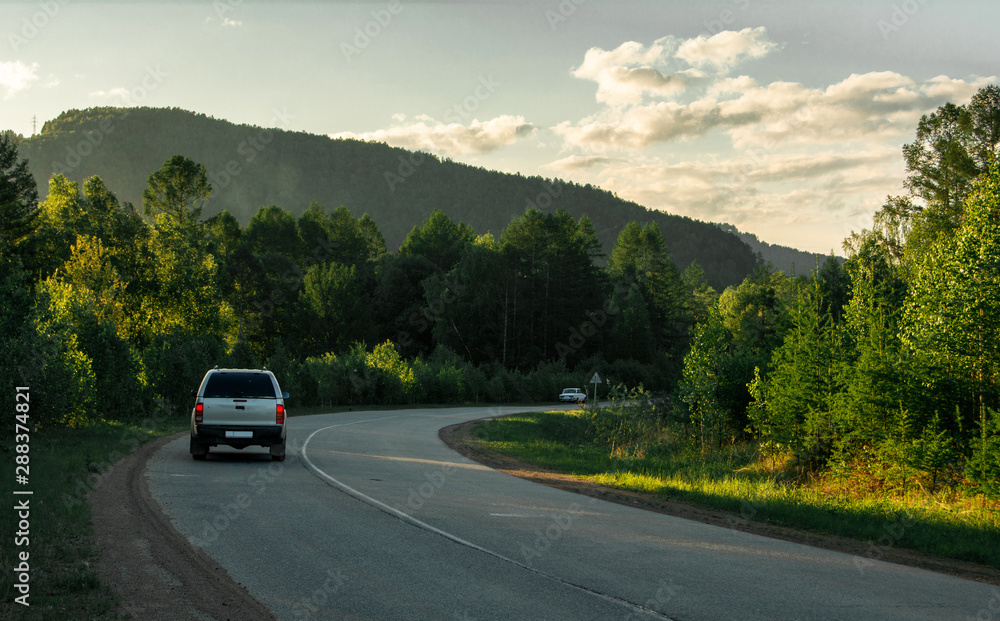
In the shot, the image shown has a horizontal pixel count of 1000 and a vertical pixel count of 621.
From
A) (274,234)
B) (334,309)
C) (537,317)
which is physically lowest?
(537,317)

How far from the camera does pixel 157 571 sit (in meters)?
6.99

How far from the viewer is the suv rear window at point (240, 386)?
16.5 meters

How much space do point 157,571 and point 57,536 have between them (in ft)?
6.36

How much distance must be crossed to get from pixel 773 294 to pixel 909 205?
136 ft

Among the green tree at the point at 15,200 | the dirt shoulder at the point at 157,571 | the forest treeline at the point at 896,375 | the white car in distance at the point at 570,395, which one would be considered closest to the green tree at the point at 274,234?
the green tree at the point at 15,200

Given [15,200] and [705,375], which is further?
[15,200]

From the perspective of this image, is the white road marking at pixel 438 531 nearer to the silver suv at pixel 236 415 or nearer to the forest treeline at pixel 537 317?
the silver suv at pixel 236 415

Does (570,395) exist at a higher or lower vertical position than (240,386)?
lower

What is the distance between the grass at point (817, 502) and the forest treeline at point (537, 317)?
100 centimetres

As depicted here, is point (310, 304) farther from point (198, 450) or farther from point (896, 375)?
point (896, 375)

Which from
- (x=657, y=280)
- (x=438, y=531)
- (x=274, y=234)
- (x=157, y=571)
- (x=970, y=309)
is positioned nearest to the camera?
(x=157, y=571)

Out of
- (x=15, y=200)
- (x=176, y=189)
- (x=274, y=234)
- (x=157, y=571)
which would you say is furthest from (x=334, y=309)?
(x=157, y=571)

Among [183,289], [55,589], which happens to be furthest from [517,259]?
[55,589]

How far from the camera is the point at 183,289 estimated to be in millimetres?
56844
